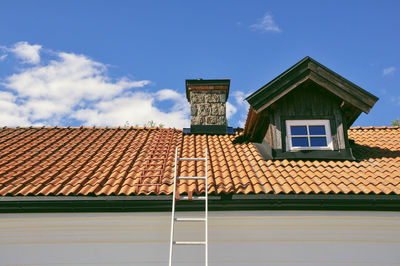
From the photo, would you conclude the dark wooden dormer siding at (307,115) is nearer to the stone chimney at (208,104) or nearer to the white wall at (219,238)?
the white wall at (219,238)

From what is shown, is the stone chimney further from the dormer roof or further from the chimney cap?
the dormer roof

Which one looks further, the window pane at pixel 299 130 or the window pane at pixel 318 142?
the window pane at pixel 299 130

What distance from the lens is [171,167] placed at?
6.46 m

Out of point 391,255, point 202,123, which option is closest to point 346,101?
point 391,255

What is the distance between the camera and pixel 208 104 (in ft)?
30.9

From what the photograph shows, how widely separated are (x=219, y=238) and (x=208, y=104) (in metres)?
4.92

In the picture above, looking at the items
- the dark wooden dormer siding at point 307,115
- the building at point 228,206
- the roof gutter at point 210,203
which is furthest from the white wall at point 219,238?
the dark wooden dormer siding at point 307,115

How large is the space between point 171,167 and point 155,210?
1218mm

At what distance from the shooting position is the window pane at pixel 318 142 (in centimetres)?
711

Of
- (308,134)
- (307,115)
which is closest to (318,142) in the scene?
(308,134)

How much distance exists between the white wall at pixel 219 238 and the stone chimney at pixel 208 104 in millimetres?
4076

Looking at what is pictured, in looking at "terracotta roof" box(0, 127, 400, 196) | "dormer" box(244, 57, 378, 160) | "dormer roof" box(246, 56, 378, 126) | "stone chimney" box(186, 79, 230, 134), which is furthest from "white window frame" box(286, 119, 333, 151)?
"stone chimney" box(186, 79, 230, 134)

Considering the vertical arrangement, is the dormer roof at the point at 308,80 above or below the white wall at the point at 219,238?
above

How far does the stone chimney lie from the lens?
30.3 feet
